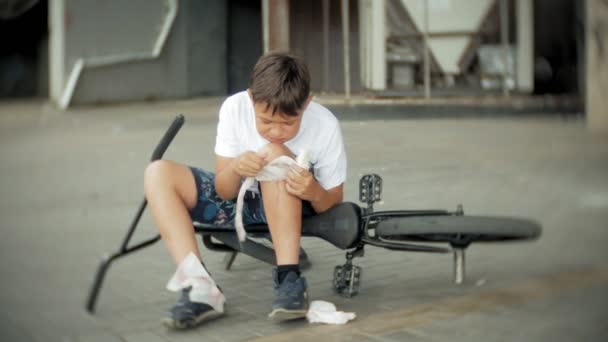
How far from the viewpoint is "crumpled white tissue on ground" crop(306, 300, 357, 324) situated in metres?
2.56

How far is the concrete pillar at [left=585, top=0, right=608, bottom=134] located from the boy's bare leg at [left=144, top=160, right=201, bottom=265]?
53.4 inches

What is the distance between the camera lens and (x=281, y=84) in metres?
2.53

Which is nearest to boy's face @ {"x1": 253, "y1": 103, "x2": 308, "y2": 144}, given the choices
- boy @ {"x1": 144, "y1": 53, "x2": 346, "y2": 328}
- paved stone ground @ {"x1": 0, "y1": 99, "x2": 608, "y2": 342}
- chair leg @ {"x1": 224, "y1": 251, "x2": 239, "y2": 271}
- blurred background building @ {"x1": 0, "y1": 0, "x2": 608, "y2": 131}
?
boy @ {"x1": 144, "y1": 53, "x2": 346, "y2": 328}

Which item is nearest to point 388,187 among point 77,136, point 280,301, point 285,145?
point 285,145

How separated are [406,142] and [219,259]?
3.13 ft

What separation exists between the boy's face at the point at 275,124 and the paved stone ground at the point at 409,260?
1.32 feet

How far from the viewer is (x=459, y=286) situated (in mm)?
2867

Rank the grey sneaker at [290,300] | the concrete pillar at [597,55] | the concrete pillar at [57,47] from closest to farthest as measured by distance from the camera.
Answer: the concrete pillar at [597,55]
the grey sneaker at [290,300]
the concrete pillar at [57,47]

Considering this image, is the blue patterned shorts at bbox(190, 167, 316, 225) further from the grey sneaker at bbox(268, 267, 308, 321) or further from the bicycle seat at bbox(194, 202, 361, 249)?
the grey sneaker at bbox(268, 267, 308, 321)

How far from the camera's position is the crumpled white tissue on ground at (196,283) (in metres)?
2.54

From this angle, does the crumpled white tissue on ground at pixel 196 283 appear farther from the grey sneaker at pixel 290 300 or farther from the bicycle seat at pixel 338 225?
the bicycle seat at pixel 338 225

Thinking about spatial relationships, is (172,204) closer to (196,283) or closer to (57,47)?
(196,283)

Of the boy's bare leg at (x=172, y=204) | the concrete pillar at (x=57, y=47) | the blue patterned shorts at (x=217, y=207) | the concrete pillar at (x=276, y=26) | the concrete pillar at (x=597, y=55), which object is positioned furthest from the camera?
the concrete pillar at (x=57, y=47)

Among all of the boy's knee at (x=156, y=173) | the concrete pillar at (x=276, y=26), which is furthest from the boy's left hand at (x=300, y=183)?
the concrete pillar at (x=276, y=26)
